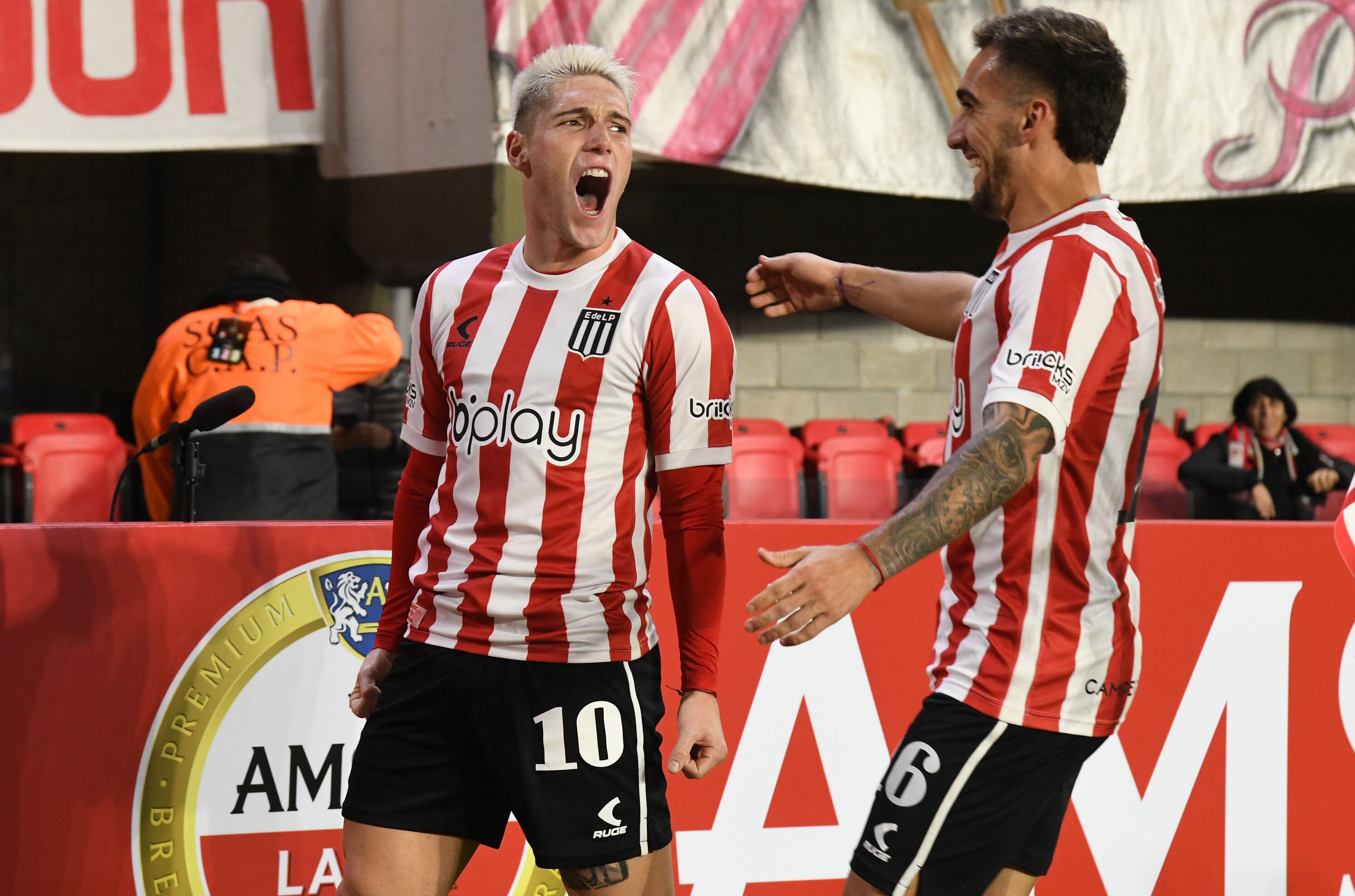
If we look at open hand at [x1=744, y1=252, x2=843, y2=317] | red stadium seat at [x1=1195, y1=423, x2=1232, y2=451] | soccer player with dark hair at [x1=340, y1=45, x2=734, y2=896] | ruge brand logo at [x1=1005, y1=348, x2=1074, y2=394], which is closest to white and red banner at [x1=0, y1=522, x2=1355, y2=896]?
open hand at [x1=744, y1=252, x2=843, y2=317]

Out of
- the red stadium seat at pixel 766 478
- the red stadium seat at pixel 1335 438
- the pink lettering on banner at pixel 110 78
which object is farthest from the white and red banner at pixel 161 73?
the red stadium seat at pixel 1335 438

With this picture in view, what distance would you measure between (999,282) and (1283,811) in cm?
222

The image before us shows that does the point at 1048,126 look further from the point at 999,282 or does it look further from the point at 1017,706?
the point at 1017,706

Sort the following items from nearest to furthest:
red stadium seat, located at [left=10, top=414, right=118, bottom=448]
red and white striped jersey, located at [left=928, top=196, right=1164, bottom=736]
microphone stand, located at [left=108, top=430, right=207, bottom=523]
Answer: red and white striped jersey, located at [left=928, top=196, right=1164, bottom=736]
microphone stand, located at [left=108, top=430, right=207, bottom=523]
red stadium seat, located at [left=10, top=414, right=118, bottom=448]

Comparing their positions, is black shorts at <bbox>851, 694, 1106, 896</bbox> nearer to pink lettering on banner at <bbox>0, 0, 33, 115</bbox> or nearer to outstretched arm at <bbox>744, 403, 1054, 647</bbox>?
outstretched arm at <bbox>744, 403, 1054, 647</bbox>

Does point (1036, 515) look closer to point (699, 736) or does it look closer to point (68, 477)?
point (699, 736)

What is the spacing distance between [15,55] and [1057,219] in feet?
21.2

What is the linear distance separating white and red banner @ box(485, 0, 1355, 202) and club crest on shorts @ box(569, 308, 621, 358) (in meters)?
4.79

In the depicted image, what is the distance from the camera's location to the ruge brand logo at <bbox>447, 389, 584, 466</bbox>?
2240 millimetres

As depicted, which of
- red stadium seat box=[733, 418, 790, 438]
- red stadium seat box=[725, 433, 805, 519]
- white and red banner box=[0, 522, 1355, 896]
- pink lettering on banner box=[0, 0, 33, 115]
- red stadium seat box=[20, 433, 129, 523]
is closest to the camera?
white and red banner box=[0, 522, 1355, 896]

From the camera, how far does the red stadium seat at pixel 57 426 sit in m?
7.88

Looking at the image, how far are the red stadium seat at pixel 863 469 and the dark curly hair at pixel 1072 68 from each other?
502 centimetres

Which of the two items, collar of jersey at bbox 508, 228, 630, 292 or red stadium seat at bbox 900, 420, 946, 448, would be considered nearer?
collar of jersey at bbox 508, 228, 630, 292

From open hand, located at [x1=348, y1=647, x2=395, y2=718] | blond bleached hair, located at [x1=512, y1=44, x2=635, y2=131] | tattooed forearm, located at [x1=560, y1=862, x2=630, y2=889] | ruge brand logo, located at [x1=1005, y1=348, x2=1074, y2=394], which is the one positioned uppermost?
blond bleached hair, located at [x1=512, y1=44, x2=635, y2=131]
